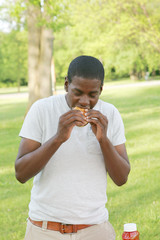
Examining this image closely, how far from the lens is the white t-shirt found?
8.29 ft

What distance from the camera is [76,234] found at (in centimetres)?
254

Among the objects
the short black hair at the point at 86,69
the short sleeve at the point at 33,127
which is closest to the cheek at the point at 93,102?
the short black hair at the point at 86,69

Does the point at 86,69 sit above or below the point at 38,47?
above

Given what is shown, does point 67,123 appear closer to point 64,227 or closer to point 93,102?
point 93,102

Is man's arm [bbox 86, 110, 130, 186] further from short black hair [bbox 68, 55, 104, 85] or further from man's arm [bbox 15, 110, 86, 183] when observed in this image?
short black hair [bbox 68, 55, 104, 85]

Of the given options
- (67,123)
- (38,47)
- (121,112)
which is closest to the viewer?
(67,123)

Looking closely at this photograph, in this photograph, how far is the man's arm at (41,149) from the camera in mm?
2389

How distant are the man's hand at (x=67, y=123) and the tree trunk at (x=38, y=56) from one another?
15.1m

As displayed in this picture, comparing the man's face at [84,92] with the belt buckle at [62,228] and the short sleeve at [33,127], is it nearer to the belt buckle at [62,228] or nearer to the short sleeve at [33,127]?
the short sleeve at [33,127]

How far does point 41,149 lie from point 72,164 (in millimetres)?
204

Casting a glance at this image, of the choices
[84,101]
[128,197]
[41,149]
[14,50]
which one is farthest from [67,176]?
[14,50]

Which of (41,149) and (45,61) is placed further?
(45,61)

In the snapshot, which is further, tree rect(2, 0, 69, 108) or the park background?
tree rect(2, 0, 69, 108)

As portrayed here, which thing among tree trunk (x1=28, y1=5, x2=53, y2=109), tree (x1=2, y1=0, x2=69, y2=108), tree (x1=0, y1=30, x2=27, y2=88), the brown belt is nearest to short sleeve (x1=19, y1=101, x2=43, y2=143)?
the brown belt
